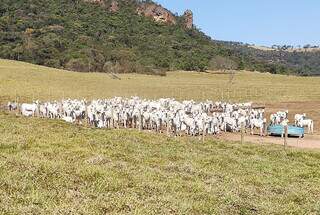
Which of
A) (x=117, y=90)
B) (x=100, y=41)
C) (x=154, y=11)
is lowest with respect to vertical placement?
(x=117, y=90)

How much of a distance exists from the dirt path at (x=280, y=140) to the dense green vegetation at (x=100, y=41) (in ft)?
264

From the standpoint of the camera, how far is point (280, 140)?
3428cm

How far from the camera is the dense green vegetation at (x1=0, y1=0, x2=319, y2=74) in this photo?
410ft

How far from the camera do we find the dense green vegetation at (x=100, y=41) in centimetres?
12494

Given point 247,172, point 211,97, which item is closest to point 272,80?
point 211,97

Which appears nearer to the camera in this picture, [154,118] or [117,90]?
[154,118]

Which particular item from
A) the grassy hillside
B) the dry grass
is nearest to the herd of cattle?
the grassy hillside

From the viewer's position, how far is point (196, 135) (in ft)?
115

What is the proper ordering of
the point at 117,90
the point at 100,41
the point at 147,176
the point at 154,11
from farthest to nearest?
the point at 154,11 < the point at 100,41 < the point at 117,90 < the point at 147,176

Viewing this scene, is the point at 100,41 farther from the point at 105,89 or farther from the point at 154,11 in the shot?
the point at 105,89

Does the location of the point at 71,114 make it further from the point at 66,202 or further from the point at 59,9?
the point at 59,9

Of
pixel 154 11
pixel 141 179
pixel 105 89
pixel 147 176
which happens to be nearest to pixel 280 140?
pixel 147 176

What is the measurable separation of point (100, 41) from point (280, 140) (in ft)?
387

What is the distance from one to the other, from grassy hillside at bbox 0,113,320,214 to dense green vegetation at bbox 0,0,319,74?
95261mm
